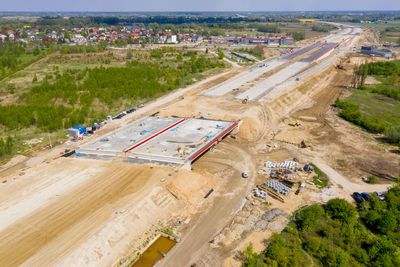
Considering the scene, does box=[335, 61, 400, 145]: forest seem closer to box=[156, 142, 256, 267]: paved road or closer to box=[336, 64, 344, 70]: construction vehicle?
box=[336, 64, 344, 70]: construction vehicle

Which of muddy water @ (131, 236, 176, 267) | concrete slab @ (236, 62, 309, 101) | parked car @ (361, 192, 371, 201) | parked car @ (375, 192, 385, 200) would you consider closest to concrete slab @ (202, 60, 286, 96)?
concrete slab @ (236, 62, 309, 101)

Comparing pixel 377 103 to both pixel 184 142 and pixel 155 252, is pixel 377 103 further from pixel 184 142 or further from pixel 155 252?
pixel 155 252

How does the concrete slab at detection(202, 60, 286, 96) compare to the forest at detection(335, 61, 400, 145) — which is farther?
the concrete slab at detection(202, 60, 286, 96)

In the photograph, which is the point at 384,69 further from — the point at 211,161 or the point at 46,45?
the point at 46,45

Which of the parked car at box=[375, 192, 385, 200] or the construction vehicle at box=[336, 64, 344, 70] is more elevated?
the construction vehicle at box=[336, 64, 344, 70]

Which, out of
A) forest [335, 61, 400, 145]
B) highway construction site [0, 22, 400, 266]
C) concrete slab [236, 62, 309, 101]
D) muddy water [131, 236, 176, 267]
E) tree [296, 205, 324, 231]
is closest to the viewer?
muddy water [131, 236, 176, 267]

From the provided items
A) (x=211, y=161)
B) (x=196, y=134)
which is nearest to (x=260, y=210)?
(x=211, y=161)

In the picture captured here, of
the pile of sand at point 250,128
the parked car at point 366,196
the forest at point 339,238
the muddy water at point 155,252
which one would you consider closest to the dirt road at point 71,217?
the muddy water at point 155,252
